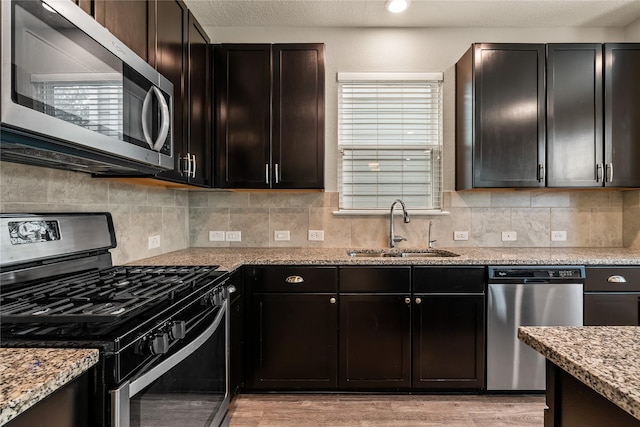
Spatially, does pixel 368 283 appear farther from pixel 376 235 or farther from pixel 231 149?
pixel 231 149

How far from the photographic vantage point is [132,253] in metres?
2.19

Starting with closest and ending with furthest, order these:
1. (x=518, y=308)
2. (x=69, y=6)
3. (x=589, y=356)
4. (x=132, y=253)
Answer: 1. (x=589, y=356)
2. (x=69, y=6)
3. (x=132, y=253)
4. (x=518, y=308)

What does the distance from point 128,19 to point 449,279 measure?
2238 mm

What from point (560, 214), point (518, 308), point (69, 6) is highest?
point (69, 6)

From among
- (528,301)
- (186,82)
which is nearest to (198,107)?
(186,82)

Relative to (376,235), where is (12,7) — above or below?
above

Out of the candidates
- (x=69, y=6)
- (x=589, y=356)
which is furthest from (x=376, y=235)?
(x=69, y=6)

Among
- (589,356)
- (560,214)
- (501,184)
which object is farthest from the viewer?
(560,214)

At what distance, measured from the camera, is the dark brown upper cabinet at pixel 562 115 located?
2609 millimetres

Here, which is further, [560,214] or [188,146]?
[560,214]

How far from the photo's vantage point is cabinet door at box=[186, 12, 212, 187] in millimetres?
2258

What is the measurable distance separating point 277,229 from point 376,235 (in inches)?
32.4

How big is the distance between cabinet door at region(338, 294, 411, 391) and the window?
3.00ft

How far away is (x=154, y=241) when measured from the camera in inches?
96.6
